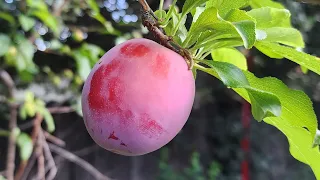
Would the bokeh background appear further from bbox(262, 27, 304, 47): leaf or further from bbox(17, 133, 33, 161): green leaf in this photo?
bbox(262, 27, 304, 47): leaf

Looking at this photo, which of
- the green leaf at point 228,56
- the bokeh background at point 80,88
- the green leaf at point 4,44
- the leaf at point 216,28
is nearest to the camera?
the leaf at point 216,28

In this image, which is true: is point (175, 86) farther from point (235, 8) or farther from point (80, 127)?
point (80, 127)

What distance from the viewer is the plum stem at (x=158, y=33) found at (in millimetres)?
387

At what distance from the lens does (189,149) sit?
3.00 meters

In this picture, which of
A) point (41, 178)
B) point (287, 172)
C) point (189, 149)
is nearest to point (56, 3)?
point (41, 178)

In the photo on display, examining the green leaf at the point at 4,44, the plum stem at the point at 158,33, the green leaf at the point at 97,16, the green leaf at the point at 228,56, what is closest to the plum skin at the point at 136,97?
the plum stem at the point at 158,33

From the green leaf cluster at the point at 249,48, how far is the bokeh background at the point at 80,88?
80 centimetres

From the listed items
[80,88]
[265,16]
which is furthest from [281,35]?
[80,88]

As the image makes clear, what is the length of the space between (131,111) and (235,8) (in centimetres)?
12

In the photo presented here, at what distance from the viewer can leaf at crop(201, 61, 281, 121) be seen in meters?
0.34

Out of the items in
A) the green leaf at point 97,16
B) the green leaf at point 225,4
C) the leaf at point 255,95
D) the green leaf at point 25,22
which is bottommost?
the green leaf at point 97,16

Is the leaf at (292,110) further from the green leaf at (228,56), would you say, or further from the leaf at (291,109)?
the green leaf at (228,56)

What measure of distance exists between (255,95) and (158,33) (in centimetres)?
10

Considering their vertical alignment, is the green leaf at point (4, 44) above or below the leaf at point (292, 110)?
below
